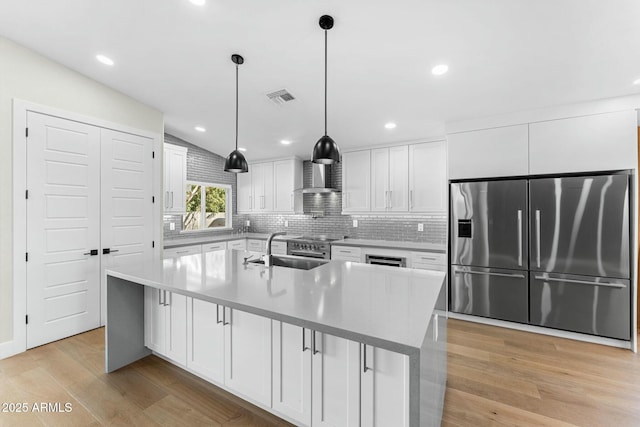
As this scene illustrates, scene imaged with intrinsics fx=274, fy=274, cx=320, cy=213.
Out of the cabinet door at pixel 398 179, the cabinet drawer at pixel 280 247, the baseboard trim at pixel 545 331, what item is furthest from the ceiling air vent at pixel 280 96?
the baseboard trim at pixel 545 331

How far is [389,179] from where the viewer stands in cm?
437

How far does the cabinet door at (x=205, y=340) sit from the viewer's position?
2.02 metres

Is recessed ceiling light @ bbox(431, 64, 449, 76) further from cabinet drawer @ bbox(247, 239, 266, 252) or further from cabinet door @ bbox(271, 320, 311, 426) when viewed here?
cabinet drawer @ bbox(247, 239, 266, 252)

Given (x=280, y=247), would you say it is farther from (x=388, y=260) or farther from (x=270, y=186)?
(x=388, y=260)

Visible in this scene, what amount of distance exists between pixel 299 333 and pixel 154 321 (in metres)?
1.62

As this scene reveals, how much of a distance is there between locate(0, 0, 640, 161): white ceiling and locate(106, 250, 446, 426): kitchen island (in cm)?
191

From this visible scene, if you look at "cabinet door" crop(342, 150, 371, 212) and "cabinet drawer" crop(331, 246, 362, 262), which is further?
"cabinet door" crop(342, 150, 371, 212)

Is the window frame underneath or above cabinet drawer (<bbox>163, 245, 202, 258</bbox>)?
above

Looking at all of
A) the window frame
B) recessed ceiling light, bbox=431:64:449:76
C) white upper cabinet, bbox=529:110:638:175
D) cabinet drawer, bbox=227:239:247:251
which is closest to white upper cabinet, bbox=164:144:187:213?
the window frame

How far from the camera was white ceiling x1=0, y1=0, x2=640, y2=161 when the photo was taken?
2006 millimetres

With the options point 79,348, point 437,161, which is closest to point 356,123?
point 437,161

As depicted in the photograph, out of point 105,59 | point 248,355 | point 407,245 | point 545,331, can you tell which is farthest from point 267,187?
point 545,331

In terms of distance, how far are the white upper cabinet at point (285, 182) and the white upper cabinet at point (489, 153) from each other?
2.79 m

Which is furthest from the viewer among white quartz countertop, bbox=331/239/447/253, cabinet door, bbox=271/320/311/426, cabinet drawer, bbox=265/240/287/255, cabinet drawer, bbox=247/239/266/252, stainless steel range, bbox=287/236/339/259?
cabinet drawer, bbox=247/239/266/252
